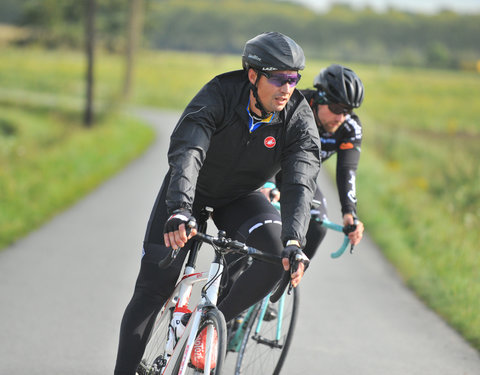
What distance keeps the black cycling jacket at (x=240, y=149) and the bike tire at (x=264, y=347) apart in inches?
42.6

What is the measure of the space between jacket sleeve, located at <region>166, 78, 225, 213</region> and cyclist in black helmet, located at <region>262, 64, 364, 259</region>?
124cm

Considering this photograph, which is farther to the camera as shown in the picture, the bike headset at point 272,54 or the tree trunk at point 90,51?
the tree trunk at point 90,51

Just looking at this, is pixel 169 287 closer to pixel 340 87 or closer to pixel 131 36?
pixel 340 87

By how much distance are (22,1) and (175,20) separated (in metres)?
42.4

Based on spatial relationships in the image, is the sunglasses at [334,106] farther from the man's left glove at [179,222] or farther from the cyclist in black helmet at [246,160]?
the man's left glove at [179,222]

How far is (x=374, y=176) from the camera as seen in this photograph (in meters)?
14.9

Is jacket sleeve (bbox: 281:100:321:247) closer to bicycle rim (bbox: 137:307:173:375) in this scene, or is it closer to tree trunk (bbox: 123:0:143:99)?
bicycle rim (bbox: 137:307:173:375)

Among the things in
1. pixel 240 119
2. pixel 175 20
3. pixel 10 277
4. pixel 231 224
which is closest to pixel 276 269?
pixel 231 224

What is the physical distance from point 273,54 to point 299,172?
0.57 m

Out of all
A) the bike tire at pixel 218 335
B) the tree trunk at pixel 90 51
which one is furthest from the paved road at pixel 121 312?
the tree trunk at pixel 90 51

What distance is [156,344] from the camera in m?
3.54

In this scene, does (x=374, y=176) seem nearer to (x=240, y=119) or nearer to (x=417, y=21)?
(x=240, y=119)

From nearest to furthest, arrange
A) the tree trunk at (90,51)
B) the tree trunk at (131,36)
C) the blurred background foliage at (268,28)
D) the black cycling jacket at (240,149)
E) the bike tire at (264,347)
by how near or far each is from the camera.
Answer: the black cycling jacket at (240,149) → the bike tire at (264,347) → the tree trunk at (90,51) → the tree trunk at (131,36) → the blurred background foliage at (268,28)

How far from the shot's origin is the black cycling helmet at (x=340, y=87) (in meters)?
4.36
